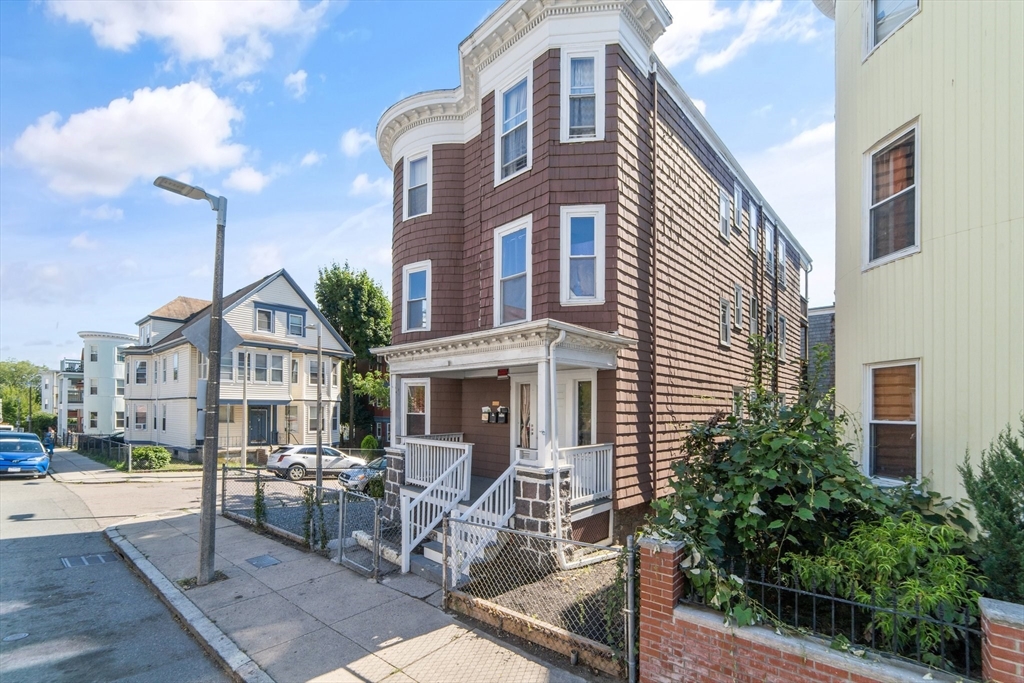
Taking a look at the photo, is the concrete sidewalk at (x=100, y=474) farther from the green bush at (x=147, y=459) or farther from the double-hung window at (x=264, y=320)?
the double-hung window at (x=264, y=320)

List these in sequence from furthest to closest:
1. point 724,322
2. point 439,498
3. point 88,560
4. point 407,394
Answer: point 724,322 → point 407,394 → point 88,560 → point 439,498

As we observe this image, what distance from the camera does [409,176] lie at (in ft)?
41.0

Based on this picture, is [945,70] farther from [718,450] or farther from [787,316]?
[787,316]

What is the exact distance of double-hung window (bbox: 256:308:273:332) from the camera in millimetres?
Answer: 27547

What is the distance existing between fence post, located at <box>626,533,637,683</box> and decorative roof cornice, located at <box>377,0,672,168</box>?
29.3 ft

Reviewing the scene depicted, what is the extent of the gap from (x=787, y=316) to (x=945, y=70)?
15412 mm

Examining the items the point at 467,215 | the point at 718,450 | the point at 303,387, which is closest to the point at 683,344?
the point at 467,215

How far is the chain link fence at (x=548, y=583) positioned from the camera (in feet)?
15.6

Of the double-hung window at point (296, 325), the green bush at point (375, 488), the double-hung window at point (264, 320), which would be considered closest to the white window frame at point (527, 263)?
the green bush at point (375, 488)

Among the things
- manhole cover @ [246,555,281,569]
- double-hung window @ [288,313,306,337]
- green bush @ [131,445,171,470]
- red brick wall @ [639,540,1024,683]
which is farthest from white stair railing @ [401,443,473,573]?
double-hung window @ [288,313,306,337]

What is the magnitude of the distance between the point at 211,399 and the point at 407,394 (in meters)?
4.38

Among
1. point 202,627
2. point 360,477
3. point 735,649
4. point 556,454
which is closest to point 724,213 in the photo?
point 556,454

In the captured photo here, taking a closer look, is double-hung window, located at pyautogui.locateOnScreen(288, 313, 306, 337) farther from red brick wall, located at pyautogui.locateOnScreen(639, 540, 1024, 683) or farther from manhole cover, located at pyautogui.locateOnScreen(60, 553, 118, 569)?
red brick wall, located at pyautogui.locateOnScreen(639, 540, 1024, 683)

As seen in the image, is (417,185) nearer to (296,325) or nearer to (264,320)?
(264,320)
